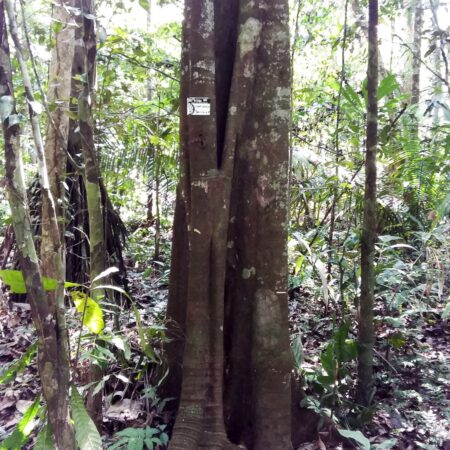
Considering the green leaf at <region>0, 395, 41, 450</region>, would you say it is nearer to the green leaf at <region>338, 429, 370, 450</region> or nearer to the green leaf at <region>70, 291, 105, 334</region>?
the green leaf at <region>70, 291, 105, 334</region>

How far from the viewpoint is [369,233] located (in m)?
3.28

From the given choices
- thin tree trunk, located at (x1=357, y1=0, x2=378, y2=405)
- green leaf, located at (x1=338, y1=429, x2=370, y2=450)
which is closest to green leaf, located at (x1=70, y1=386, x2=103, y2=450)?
green leaf, located at (x1=338, y1=429, x2=370, y2=450)

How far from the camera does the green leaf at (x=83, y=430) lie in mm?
1926

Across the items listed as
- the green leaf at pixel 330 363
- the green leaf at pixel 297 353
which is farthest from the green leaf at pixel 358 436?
the green leaf at pixel 297 353

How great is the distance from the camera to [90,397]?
273 cm

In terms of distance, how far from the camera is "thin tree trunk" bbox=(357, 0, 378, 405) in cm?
325

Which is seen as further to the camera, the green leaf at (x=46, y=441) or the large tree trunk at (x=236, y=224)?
the large tree trunk at (x=236, y=224)

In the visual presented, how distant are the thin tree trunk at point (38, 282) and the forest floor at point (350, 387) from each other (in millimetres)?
864

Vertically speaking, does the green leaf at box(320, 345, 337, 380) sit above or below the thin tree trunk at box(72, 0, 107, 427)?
below

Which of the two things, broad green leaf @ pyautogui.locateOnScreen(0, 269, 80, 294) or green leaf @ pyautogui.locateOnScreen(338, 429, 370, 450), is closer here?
broad green leaf @ pyautogui.locateOnScreen(0, 269, 80, 294)

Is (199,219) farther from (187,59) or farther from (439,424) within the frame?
(439,424)

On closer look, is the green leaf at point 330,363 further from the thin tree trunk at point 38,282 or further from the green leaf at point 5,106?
the green leaf at point 5,106

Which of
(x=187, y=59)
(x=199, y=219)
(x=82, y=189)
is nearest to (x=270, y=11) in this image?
(x=187, y=59)

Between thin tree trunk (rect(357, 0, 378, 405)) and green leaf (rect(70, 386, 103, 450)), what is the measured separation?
1933mm
